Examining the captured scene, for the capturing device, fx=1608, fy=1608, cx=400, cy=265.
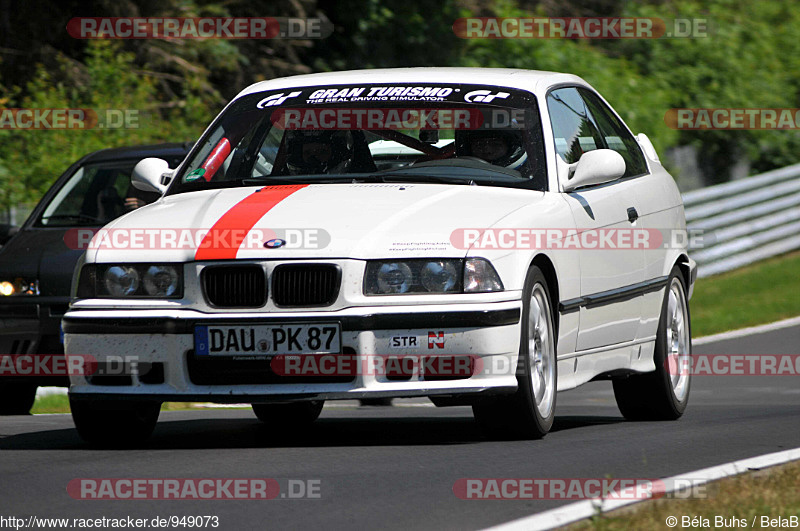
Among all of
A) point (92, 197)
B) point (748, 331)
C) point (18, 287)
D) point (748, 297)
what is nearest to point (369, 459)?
point (18, 287)

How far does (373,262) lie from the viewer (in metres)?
6.77

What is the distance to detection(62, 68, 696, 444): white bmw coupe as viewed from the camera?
677cm

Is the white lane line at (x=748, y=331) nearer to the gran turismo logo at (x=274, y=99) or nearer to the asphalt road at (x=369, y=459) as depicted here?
the asphalt road at (x=369, y=459)

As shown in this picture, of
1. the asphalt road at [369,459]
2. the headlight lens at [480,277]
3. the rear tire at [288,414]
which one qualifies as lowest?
the rear tire at [288,414]

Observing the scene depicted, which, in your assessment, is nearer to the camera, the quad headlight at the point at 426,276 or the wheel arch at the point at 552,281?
the quad headlight at the point at 426,276

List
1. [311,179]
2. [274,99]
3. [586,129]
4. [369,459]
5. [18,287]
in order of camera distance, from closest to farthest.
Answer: [369,459] → [311,179] → [274,99] → [586,129] → [18,287]

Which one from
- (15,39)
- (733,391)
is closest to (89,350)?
(733,391)

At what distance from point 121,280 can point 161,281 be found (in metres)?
0.19

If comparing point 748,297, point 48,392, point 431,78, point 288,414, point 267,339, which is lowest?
point 748,297

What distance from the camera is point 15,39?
19438 millimetres

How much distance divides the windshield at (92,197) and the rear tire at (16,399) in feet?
3.84

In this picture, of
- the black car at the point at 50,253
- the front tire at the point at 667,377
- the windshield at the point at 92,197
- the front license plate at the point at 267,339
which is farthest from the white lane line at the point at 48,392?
the front license plate at the point at 267,339

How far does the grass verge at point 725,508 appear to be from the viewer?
5.09m

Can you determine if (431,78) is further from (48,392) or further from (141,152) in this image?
(48,392)
